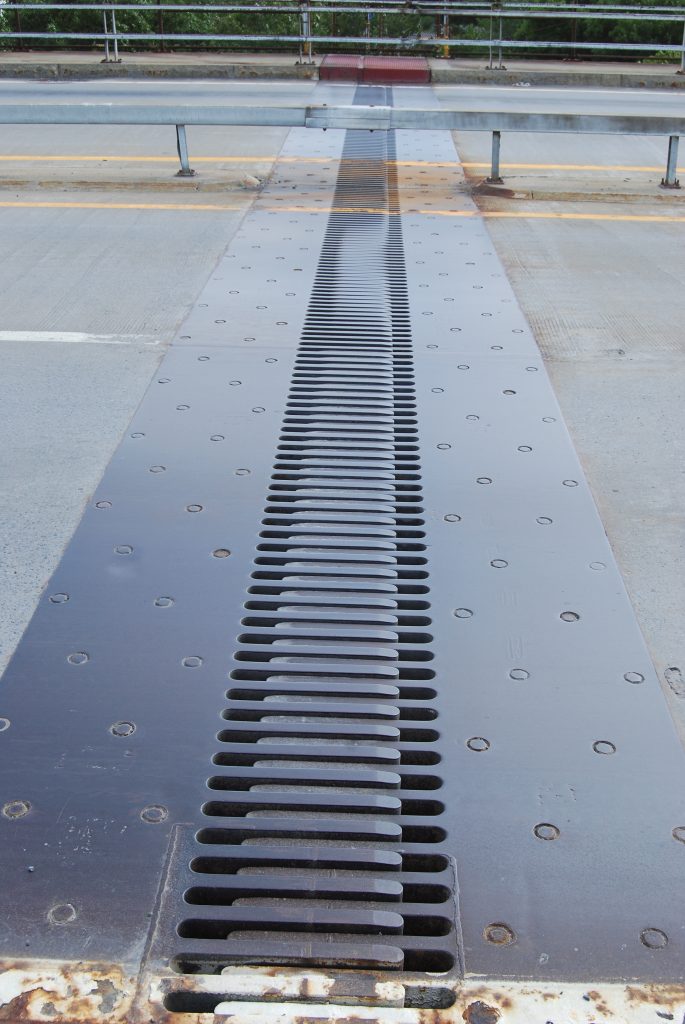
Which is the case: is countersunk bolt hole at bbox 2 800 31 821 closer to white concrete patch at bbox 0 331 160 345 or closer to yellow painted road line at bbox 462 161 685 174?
white concrete patch at bbox 0 331 160 345

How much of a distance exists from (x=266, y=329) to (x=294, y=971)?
10.5ft

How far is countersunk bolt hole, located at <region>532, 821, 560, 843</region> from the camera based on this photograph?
72.4 inches

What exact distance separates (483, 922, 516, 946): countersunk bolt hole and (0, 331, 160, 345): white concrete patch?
126 inches

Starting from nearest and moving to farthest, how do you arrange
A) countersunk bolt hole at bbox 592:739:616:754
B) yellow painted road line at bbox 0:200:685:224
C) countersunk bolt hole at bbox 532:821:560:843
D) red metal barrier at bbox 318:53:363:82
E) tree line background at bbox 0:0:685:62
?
countersunk bolt hole at bbox 532:821:560:843, countersunk bolt hole at bbox 592:739:616:754, yellow painted road line at bbox 0:200:685:224, red metal barrier at bbox 318:53:363:82, tree line background at bbox 0:0:685:62

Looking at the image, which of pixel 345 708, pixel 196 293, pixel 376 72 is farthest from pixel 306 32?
pixel 345 708

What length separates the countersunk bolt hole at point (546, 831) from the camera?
1838 mm

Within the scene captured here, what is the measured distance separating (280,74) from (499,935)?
1472cm

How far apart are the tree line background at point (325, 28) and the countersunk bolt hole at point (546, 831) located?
16.3 m

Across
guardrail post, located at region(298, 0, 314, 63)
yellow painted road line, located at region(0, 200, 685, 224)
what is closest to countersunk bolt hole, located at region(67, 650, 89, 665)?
yellow painted road line, located at region(0, 200, 685, 224)

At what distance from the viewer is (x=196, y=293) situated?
5.05 metres

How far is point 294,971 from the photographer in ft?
5.35

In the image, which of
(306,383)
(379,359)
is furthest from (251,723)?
(379,359)

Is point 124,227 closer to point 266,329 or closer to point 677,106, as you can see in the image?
point 266,329

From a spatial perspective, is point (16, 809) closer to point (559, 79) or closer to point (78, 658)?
point (78, 658)
